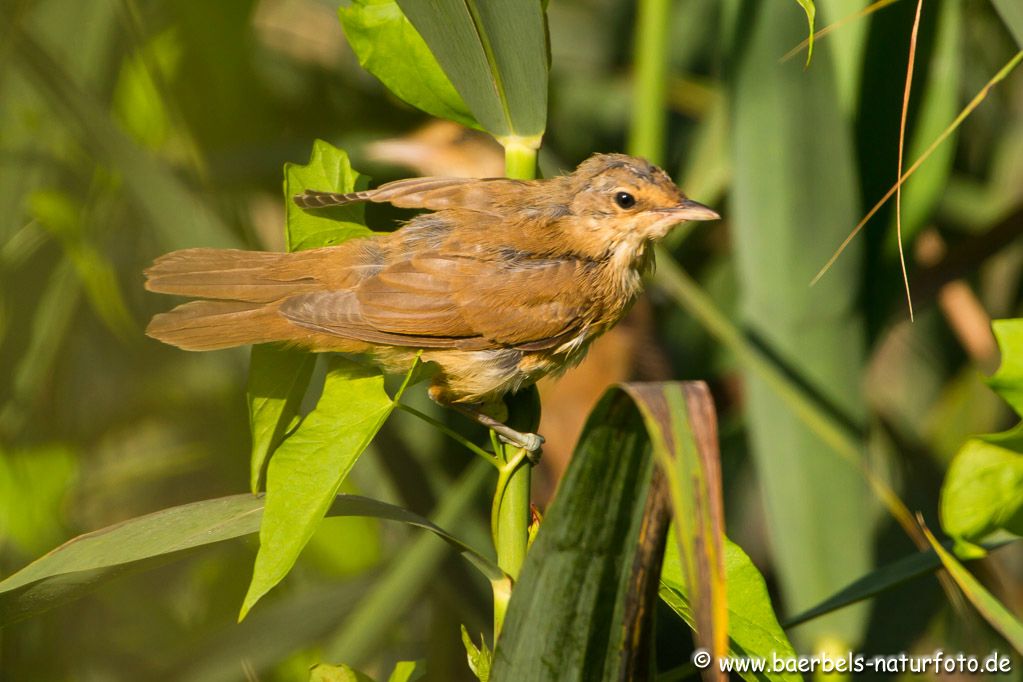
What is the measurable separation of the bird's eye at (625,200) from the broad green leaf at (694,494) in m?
0.89

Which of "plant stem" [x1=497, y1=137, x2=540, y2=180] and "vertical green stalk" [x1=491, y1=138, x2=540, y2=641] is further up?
"plant stem" [x1=497, y1=137, x2=540, y2=180]

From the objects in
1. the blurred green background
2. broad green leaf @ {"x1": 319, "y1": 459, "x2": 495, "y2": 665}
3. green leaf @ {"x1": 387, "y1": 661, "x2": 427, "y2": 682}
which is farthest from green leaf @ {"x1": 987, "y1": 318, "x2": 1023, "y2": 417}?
broad green leaf @ {"x1": 319, "y1": 459, "x2": 495, "y2": 665}

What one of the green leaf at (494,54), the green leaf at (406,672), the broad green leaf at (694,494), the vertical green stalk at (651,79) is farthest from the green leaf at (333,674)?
the vertical green stalk at (651,79)

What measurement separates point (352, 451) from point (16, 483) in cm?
151

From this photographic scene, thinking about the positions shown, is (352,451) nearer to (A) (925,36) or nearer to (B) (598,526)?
(B) (598,526)

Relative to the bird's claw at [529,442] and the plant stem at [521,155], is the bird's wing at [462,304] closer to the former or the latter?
the bird's claw at [529,442]

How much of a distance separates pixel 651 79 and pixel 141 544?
4.58ft

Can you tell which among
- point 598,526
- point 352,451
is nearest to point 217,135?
point 352,451

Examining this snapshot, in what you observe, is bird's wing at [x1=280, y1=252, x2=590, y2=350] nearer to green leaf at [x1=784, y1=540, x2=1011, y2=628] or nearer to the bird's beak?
the bird's beak

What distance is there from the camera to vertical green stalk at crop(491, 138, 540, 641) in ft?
3.71

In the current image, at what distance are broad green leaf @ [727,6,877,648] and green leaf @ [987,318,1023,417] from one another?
0.66 m

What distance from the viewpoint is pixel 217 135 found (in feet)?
9.02

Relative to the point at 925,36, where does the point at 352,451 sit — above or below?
below

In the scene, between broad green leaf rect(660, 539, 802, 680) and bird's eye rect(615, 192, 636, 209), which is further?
bird's eye rect(615, 192, 636, 209)
